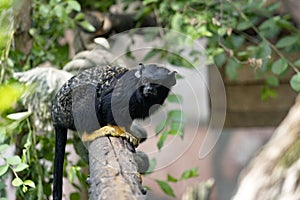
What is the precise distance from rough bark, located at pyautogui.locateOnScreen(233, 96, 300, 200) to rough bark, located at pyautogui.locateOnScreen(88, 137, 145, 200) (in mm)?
305

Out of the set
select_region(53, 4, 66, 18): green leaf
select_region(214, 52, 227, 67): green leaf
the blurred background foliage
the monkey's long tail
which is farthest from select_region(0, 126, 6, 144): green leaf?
select_region(214, 52, 227, 67): green leaf

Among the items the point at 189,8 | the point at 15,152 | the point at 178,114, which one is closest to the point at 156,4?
the point at 189,8

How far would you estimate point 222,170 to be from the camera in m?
2.56

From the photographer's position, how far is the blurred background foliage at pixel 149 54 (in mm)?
1166

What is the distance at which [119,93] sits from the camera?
0.82m

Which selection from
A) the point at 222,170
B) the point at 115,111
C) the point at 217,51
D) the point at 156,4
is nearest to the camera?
the point at 115,111

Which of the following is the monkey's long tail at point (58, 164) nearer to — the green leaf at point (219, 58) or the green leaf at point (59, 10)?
the green leaf at point (59, 10)

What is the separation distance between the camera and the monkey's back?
84 cm

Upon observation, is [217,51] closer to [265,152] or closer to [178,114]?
[178,114]

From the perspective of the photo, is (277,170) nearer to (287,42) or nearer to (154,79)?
(154,79)

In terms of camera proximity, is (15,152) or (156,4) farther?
(156,4)

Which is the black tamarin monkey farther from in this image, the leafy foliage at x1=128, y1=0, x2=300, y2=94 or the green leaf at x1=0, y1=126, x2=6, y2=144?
the leafy foliage at x1=128, y1=0, x2=300, y2=94

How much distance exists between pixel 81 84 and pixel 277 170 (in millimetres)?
357

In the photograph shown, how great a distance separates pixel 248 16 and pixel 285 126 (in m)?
0.44
